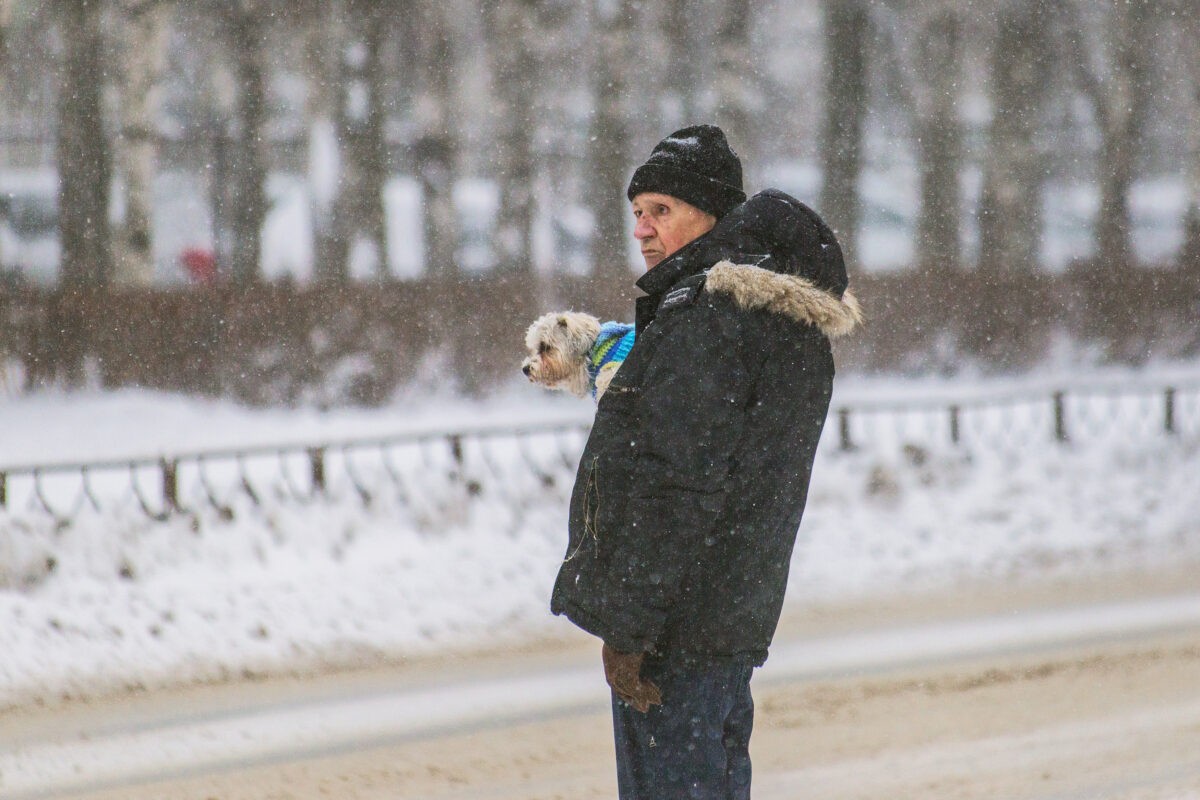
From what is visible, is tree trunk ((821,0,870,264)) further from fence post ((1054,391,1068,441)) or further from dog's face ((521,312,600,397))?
dog's face ((521,312,600,397))

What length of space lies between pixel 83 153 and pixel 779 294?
599 inches

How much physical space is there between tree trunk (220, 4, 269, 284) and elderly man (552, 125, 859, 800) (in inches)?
596

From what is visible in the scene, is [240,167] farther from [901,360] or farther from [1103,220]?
[1103,220]

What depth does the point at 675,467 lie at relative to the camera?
2.81m

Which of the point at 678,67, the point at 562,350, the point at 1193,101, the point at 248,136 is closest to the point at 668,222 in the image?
the point at 562,350

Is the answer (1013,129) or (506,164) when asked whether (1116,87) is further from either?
(506,164)

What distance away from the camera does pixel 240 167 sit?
18.8 m

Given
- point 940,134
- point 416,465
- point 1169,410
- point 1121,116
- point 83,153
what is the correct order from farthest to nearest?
point 1121,116
point 940,134
point 83,153
point 1169,410
point 416,465

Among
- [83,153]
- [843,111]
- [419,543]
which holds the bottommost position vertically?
[419,543]

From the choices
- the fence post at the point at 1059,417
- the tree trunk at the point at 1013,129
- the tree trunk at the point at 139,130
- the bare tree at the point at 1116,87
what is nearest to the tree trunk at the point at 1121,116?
the bare tree at the point at 1116,87

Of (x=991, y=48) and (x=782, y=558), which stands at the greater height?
(x=991, y=48)

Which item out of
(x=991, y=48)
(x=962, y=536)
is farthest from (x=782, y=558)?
(x=991, y=48)

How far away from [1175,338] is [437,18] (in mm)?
10661

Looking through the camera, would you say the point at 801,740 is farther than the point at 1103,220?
No
